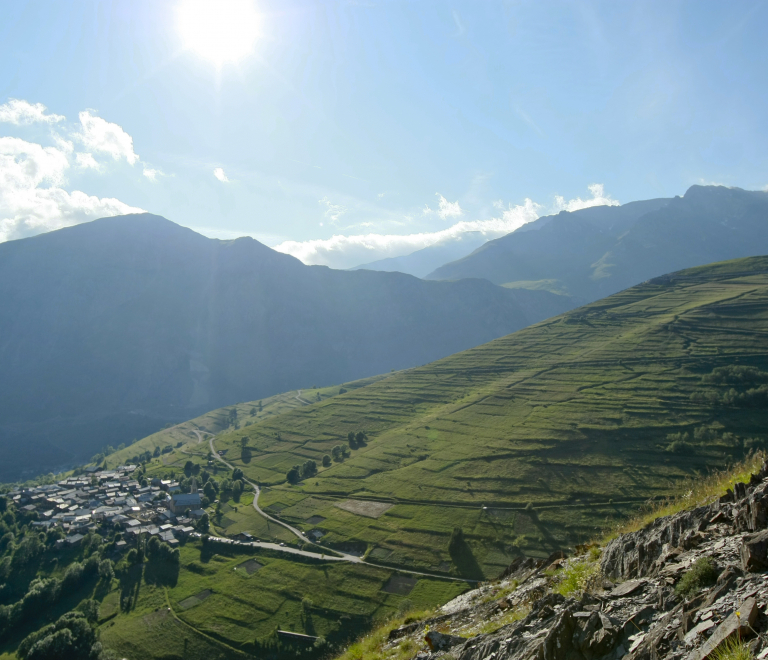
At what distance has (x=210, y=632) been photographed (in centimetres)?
7825

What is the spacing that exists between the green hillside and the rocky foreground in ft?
238

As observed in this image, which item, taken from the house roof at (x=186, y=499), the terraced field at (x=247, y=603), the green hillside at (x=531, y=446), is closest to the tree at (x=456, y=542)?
the green hillside at (x=531, y=446)

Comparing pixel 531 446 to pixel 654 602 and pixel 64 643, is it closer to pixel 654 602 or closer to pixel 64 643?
pixel 64 643

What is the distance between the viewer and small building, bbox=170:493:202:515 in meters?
133

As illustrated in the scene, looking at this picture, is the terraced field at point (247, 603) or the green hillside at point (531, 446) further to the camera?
the green hillside at point (531, 446)

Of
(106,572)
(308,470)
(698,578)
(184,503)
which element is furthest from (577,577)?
(184,503)

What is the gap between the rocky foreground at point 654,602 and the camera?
10070 millimetres

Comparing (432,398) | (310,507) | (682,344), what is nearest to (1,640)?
(310,507)

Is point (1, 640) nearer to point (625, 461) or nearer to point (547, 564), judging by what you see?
point (547, 564)

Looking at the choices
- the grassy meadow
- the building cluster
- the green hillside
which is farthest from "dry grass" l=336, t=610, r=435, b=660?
the building cluster

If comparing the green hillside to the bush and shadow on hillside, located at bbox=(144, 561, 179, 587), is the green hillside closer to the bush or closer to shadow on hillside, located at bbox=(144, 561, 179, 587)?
shadow on hillside, located at bbox=(144, 561, 179, 587)

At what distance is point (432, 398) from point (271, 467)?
74.6 meters

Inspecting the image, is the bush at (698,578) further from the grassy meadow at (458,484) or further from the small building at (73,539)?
the small building at (73,539)

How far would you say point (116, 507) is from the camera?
137375 millimetres
